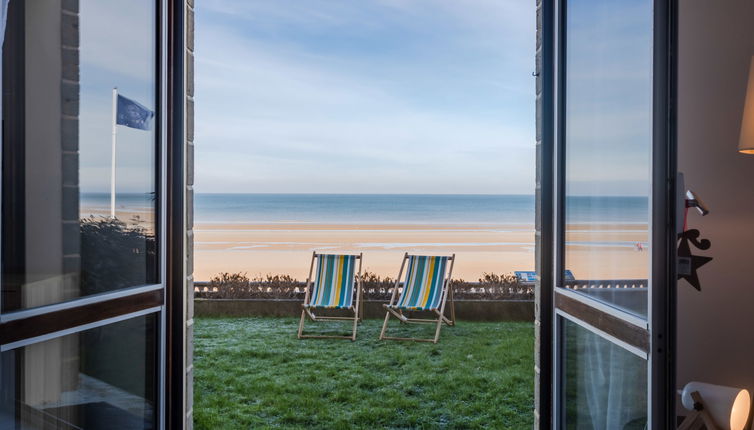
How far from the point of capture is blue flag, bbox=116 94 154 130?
1.96 m

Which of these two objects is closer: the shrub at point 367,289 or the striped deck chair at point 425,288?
the striped deck chair at point 425,288

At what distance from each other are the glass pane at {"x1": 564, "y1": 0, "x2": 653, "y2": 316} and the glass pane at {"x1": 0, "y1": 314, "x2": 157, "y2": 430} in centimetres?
163

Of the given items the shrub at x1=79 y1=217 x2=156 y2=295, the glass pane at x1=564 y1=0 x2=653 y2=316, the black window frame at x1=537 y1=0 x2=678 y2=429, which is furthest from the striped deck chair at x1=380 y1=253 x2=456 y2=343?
the shrub at x1=79 y1=217 x2=156 y2=295

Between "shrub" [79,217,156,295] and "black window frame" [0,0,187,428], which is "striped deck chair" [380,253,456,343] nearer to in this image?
"black window frame" [0,0,187,428]

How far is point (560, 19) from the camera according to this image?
223 cm

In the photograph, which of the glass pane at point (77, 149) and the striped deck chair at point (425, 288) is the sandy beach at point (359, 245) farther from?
the glass pane at point (77, 149)

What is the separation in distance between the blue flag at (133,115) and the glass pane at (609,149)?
1593mm

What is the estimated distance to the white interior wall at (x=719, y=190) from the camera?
2553mm

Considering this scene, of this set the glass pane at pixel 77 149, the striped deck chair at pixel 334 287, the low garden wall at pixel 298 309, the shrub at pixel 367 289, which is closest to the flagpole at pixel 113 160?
the glass pane at pixel 77 149

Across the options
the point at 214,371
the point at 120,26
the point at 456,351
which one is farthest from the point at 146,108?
the point at 456,351

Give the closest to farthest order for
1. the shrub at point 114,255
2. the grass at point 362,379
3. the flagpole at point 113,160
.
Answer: the shrub at point 114,255
the flagpole at point 113,160
the grass at point 362,379

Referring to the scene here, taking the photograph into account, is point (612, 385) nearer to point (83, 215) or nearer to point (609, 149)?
point (609, 149)

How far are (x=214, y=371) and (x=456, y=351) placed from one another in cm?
192

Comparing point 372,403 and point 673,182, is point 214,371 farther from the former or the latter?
point 673,182
